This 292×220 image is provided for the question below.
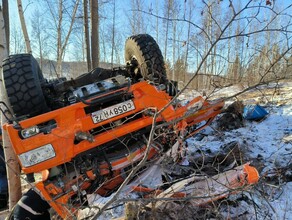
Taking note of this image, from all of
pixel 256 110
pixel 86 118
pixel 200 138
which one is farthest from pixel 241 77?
pixel 256 110

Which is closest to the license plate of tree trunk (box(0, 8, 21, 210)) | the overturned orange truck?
the overturned orange truck

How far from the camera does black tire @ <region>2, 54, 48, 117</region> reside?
3.37m

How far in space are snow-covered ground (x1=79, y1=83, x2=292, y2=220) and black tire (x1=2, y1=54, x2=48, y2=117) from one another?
134 centimetres

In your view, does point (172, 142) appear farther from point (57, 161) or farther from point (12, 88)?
point (12, 88)

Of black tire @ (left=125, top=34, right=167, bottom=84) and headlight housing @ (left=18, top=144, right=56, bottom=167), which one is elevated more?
black tire @ (left=125, top=34, right=167, bottom=84)

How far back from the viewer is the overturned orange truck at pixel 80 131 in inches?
121

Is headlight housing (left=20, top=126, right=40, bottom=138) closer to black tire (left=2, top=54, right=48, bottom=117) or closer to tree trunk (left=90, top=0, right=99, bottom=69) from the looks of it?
black tire (left=2, top=54, right=48, bottom=117)

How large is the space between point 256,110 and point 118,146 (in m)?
4.07

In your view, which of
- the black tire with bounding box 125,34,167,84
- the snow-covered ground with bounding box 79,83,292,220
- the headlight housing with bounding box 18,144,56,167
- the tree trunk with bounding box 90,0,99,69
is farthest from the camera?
the tree trunk with bounding box 90,0,99,69

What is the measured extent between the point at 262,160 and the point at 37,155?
128 inches

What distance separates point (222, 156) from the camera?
179 inches

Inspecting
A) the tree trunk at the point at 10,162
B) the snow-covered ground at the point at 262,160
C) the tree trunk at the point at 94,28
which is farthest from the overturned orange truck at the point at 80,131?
the tree trunk at the point at 94,28

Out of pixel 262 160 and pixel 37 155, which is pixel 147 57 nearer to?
pixel 37 155

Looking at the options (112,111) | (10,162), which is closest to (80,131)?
(112,111)
